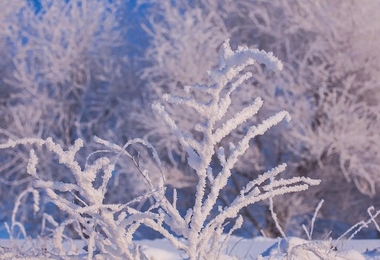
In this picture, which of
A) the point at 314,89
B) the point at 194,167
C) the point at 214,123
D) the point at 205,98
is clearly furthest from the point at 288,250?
the point at 314,89

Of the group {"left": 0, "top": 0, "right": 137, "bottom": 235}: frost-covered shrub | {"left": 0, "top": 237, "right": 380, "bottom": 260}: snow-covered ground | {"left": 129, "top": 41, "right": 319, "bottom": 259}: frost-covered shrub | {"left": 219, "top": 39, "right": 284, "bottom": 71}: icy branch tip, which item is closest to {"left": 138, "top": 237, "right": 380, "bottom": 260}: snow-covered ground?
{"left": 0, "top": 237, "right": 380, "bottom": 260}: snow-covered ground

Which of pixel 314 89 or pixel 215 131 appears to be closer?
pixel 215 131

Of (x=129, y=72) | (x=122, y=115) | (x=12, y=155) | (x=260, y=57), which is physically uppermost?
(x=260, y=57)

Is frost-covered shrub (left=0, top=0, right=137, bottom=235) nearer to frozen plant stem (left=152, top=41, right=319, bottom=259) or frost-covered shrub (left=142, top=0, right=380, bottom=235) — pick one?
frost-covered shrub (left=142, top=0, right=380, bottom=235)

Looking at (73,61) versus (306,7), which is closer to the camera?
(306,7)

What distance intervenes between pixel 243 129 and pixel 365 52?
2.51m

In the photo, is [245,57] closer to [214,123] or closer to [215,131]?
[214,123]

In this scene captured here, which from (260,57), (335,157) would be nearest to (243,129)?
(335,157)

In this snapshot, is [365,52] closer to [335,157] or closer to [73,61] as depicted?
[335,157]

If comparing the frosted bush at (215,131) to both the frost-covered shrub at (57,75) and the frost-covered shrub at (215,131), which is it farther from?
the frost-covered shrub at (57,75)

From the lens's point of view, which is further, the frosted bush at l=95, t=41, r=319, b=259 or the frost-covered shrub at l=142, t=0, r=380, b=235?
the frost-covered shrub at l=142, t=0, r=380, b=235

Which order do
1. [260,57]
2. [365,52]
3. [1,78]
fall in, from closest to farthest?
[260,57], [365,52], [1,78]

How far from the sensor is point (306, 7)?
11258 millimetres

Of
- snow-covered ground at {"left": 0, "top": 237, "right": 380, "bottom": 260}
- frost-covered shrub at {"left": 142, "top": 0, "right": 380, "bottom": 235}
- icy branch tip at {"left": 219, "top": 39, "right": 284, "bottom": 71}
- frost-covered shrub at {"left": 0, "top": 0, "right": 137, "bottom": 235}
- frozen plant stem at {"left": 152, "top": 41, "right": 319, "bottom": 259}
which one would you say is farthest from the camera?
frost-covered shrub at {"left": 0, "top": 0, "right": 137, "bottom": 235}
